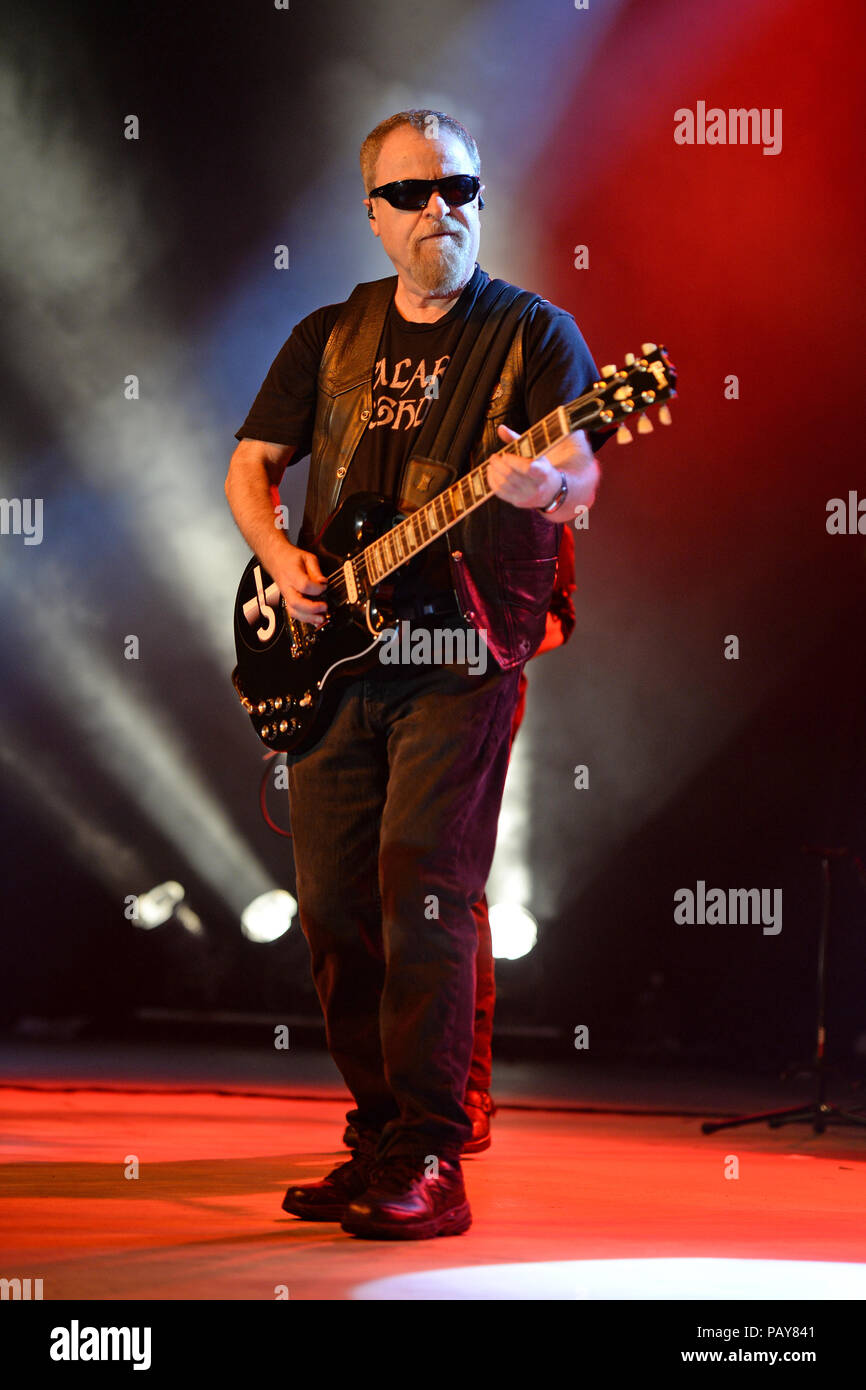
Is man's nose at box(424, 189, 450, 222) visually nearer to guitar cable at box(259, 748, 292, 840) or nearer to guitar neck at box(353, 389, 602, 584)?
guitar neck at box(353, 389, 602, 584)

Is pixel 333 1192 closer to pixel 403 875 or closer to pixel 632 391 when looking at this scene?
pixel 403 875

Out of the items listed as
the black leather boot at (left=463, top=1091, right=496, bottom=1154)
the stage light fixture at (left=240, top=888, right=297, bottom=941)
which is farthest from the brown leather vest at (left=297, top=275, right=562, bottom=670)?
the stage light fixture at (left=240, top=888, right=297, bottom=941)

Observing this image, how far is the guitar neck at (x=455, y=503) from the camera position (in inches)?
90.5

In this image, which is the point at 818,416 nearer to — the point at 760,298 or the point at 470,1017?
the point at 760,298

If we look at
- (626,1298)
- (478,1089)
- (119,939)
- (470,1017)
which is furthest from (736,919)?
(626,1298)

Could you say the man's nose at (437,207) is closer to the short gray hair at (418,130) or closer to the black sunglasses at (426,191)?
the black sunglasses at (426,191)

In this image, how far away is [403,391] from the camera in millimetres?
2715

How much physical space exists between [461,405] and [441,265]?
279 millimetres

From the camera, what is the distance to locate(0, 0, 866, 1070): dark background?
543 centimetres

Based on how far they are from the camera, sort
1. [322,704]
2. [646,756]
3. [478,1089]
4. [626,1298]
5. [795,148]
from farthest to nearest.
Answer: [646,756] < [795,148] < [478,1089] < [322,704] < [626,1298]

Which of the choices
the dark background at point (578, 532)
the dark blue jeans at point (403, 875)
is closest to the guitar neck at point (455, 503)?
the dark blue jeans at point (403, 875)

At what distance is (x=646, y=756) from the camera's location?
5707mm

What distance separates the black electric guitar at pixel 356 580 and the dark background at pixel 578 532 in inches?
113

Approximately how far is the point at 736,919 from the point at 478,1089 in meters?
2.14
